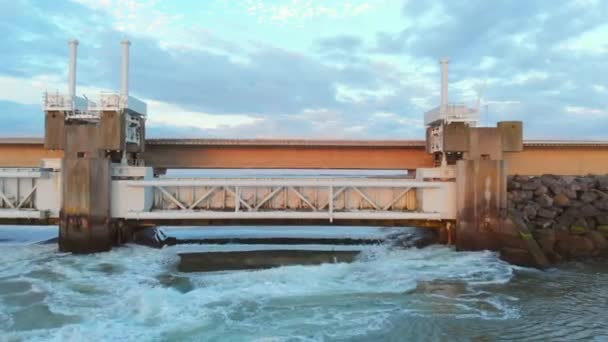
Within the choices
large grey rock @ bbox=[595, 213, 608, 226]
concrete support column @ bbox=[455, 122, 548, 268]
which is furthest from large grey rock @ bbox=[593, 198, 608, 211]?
concrete support column @ bbox=[455, 122, 548, 268]

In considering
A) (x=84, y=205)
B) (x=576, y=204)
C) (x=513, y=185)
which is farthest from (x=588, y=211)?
(x=84, y=205)

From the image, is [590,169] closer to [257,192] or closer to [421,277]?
[421,277]

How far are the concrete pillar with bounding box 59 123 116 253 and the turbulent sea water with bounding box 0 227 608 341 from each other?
0.72 metres

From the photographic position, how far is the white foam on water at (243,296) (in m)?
11.0

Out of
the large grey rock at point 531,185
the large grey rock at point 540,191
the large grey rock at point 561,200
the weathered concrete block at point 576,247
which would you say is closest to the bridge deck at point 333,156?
the large grey rock at point 531,185

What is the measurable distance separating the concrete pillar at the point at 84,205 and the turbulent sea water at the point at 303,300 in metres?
0.72

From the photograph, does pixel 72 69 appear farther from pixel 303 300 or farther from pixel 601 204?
pixel 601 204

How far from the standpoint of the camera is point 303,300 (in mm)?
13516

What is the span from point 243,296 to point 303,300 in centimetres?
170

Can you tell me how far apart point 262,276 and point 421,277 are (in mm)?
5219

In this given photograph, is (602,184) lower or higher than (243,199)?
higher

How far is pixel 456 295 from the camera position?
46.5ft

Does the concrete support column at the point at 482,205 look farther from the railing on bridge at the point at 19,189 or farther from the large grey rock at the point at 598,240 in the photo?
the railing on bridge at the point at 19,189

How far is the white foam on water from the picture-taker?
11.0 m
